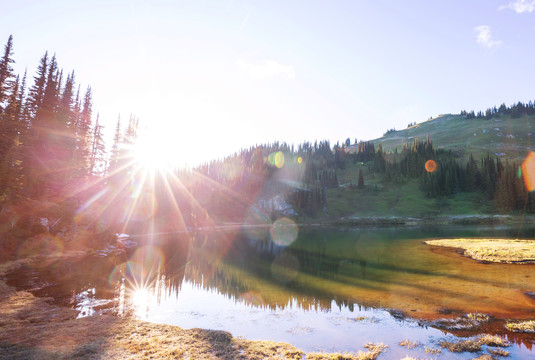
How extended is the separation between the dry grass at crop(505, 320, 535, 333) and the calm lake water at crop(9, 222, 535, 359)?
0.51 meters

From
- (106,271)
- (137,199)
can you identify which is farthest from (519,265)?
(137,199)

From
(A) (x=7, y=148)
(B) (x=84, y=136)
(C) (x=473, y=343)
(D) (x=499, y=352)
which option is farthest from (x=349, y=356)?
(B) (x=84, y=136)

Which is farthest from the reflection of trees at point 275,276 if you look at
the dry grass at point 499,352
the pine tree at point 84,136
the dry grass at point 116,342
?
the pine tree at point 84,136

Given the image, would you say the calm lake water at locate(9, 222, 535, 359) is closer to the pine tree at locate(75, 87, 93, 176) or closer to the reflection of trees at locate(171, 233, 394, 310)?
the reflection of trees at locate(171, 233, 394, 310)

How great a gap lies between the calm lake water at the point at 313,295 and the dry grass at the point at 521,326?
513 mm

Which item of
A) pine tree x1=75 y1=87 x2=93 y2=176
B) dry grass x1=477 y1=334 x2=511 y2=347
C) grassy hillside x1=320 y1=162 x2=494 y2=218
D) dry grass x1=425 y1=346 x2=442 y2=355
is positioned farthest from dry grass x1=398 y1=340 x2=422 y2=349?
grassy hillside x1=320 y1=162 x2=494 y2=218

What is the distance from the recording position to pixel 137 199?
366 ft

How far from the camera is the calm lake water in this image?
A: 703 inches

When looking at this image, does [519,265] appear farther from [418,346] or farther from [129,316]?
[129,316]

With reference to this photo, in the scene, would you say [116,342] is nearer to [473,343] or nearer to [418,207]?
[473,343]

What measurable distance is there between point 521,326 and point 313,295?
15.3 m

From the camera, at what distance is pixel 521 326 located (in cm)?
1722

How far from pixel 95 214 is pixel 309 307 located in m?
53.9

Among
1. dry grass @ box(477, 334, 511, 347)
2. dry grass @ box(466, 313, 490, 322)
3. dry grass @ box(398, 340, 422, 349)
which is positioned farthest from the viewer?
dry grass @ box(466, 313, 490, 322)
